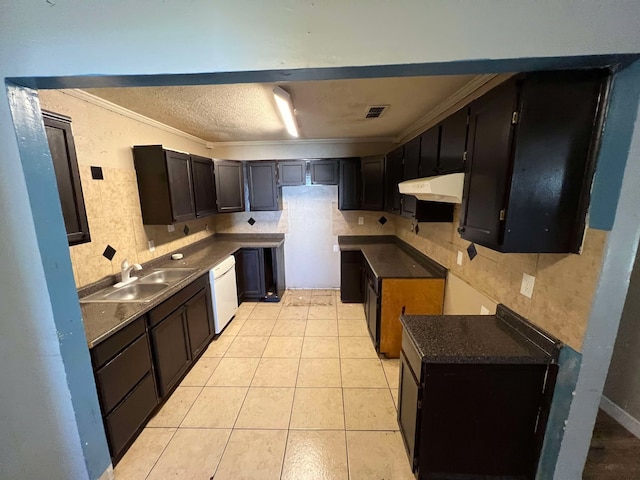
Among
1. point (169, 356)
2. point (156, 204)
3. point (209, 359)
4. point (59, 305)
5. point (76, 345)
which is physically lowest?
point (209, 359)

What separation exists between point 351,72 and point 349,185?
9.47 ft

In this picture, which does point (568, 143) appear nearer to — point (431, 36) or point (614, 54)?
point (614, 54)

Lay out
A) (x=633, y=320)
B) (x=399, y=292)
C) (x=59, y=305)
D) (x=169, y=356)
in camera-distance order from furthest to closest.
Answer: (x=399, y=292), (x=169, y=356), (x=633, y=320), (x=59, y=305)

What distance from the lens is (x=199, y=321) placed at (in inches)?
105

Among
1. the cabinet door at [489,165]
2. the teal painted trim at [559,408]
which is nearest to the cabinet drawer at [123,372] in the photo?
the cabinet door at [489,165]

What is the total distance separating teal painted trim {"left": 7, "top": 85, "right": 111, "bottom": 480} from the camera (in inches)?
43.1

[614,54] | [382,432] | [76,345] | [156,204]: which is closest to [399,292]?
[382,432]

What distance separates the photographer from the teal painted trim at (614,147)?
0.96 meters

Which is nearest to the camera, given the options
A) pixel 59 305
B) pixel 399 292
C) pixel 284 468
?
pixel 59 305

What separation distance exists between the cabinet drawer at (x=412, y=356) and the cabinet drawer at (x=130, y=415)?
1878mm

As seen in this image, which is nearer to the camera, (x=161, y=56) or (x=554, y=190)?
(x=161, y=56)

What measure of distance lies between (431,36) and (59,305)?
1980 mm

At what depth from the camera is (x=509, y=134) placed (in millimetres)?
1124

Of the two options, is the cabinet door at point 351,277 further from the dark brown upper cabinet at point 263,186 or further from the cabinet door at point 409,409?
the cabinet door at point 409,409
